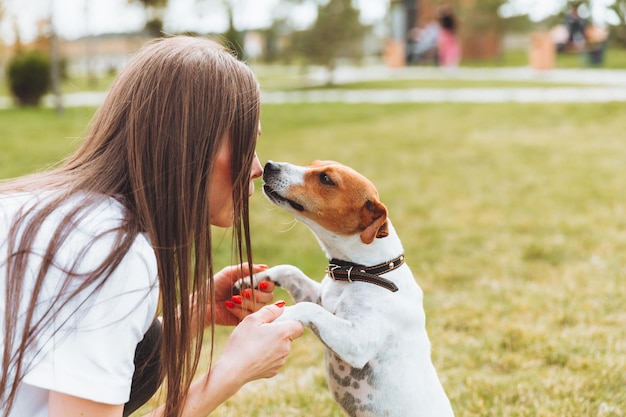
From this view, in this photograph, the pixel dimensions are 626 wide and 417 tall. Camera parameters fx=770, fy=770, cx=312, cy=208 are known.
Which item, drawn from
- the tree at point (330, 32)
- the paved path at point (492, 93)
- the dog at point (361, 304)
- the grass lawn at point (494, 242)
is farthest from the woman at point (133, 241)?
the tree at point (330, 32)

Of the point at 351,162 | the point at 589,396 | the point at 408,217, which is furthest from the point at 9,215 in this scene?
the point at 351,162

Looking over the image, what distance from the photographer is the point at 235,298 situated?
254 centimetres

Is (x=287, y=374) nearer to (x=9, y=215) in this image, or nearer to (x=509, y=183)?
(x=9, y=215)

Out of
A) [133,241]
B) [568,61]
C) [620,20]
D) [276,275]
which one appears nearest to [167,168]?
[133,241]

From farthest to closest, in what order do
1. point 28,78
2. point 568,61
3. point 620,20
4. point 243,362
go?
point 568,61, point 28,78, point 620,20, point 243,362

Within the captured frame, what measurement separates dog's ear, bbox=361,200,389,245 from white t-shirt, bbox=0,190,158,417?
830 mm

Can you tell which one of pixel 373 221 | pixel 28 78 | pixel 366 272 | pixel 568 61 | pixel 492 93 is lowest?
pixel 568 61

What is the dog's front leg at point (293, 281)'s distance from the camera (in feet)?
8.87

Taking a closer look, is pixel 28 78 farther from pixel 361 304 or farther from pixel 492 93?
pixel 361 304

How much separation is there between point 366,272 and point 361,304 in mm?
119

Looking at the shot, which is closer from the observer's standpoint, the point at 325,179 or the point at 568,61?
the point at 325,179

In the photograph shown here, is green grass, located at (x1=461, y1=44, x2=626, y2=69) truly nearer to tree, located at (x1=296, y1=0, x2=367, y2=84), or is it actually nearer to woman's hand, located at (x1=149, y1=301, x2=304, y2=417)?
tree, located at (x1=296, y1=0, x2=367, y2=84)

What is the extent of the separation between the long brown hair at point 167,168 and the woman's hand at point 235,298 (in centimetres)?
44

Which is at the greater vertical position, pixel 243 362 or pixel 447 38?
pixel 243 362
